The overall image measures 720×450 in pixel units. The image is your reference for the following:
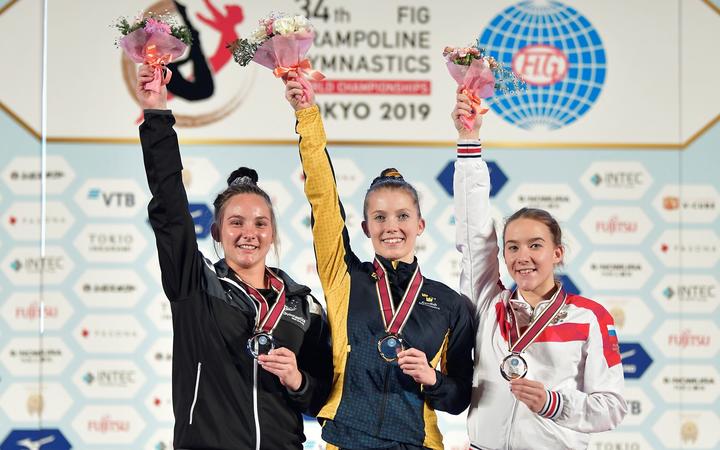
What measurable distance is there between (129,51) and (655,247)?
111 inches

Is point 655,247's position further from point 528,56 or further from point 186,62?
point 186,62

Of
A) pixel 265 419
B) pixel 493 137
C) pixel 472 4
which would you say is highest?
pixel 472 4

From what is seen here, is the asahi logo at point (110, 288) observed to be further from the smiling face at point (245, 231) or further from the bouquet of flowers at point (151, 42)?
the bouquet of flowers at point (151, 42)

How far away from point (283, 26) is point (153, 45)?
1.13ft

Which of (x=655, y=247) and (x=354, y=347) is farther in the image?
(x=655, y=247)

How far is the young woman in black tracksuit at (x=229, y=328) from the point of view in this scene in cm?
230

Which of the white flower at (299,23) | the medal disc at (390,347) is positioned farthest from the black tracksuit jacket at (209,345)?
the white flower at (299,23)

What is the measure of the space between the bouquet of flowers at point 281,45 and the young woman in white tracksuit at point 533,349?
18.3 inches

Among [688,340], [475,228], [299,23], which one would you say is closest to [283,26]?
[299,23]

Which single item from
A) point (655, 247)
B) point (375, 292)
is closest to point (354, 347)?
point (375, 292)

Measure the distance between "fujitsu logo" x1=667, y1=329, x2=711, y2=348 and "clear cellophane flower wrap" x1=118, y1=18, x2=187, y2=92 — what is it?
9.50 feet

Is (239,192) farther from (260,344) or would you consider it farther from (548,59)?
(548,59)

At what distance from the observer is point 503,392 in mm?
2469

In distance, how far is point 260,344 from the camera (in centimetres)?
227
